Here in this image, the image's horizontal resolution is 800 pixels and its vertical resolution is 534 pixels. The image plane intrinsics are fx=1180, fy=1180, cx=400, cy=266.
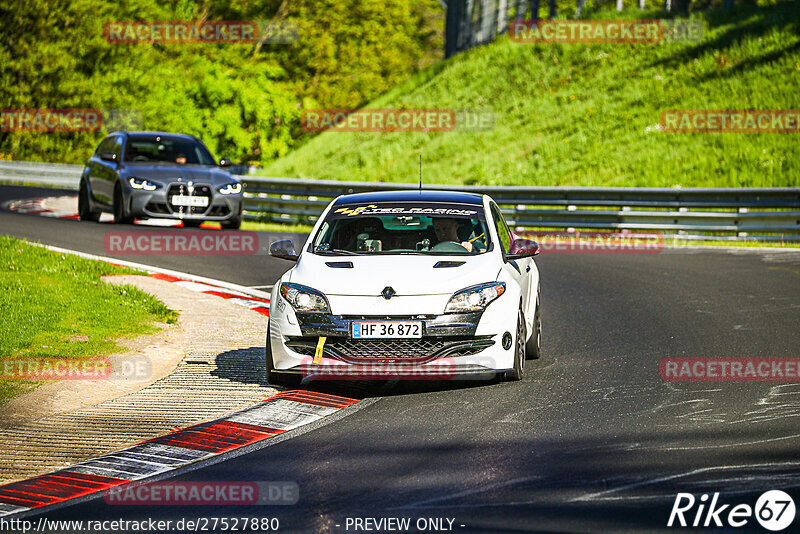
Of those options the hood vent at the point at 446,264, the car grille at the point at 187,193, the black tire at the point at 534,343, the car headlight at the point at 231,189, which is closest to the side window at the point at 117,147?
the car grille at the point at 187,193

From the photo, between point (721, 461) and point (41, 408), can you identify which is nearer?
point (721, 461)

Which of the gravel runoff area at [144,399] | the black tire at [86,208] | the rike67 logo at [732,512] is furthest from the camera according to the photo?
the black tire at [86,208]

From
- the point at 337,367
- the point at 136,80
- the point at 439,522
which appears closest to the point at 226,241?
the point at 337,367

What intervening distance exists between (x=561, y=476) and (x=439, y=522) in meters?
1.05

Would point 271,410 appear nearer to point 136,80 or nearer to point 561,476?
point 561,476

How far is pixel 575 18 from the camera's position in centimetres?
3766

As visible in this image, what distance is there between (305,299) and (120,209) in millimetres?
13146

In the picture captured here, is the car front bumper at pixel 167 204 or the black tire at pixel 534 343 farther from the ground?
the car front bumper at pixel 167 204

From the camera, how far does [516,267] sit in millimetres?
9828

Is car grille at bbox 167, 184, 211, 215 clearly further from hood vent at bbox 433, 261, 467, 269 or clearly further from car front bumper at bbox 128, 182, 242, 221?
hood vent at bbox 433, 261, 467, 269

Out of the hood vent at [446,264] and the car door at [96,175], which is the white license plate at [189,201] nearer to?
the car door at [96,175]

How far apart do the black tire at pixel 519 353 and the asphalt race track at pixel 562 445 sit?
3.8 inches

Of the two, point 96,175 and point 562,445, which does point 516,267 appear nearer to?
point 562,445

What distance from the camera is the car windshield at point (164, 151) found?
2208 cm
